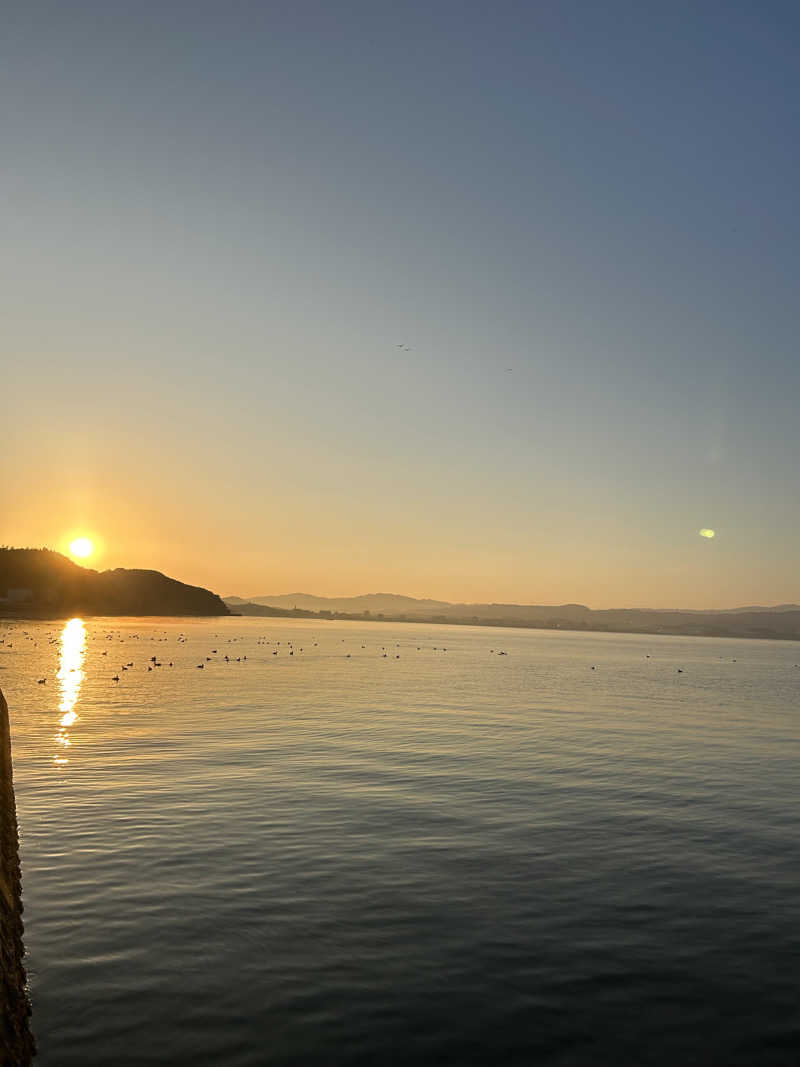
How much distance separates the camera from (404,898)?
1667 centimetres

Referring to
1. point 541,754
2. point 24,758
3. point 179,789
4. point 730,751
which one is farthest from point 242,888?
point 730,751

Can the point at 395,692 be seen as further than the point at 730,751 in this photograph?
Yes

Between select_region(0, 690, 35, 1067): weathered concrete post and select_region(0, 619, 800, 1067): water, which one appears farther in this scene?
select_region(0, 619, 800, 1067): water

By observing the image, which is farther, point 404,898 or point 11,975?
point 404,898

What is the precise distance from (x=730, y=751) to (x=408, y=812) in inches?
976

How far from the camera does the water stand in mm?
11180

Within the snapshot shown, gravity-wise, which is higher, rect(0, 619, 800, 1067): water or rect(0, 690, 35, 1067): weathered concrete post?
rect(0, 690, 35, 1067): weathered concrete post

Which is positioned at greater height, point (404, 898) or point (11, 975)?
point (11, 975)

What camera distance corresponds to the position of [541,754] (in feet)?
123

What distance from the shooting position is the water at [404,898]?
11180 mm

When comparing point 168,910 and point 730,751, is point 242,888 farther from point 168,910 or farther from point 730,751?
point 730,751

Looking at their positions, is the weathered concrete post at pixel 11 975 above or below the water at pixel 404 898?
above

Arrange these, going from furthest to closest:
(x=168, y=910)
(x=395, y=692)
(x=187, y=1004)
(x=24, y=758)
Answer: (x=395, y=692) < (x=24, y=758) < (x=168, y=910) < (x=187, y=1004)

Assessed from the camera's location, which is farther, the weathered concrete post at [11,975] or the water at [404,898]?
the water at [404,898]
